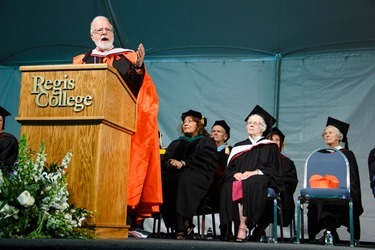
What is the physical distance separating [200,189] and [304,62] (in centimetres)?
258

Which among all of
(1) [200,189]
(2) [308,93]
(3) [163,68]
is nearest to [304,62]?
(2) [308,93]

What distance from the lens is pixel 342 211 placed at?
23.6 ft

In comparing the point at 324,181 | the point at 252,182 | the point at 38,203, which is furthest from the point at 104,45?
the point at 324,181

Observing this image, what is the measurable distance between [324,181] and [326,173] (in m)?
0.23

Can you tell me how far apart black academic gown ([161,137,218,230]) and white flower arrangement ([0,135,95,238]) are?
301 cm

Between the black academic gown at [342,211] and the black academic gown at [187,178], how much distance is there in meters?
1.34

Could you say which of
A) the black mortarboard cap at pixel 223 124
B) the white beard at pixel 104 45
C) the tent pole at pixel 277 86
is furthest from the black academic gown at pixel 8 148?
the tent pole at pixel 277 86

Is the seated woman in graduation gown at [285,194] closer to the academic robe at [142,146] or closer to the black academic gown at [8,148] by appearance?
the academic robe at [142,146]

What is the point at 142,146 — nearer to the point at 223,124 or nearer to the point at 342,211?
the point at 342,211

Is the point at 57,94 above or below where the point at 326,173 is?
above

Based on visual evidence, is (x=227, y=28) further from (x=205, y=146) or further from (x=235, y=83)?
(x=205, y=146)

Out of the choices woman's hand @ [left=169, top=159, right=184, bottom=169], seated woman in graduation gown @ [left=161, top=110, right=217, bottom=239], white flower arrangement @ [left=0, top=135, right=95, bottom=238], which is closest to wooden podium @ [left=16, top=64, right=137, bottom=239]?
white flower arrangement @ [left=0, top=135, right=95, bottom=238]

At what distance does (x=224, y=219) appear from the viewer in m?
6.22

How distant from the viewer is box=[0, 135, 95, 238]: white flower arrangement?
3.45m
